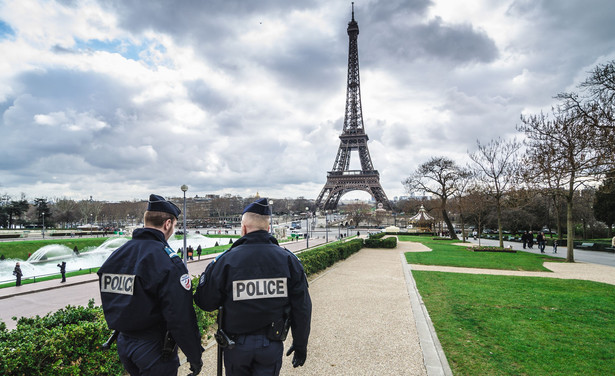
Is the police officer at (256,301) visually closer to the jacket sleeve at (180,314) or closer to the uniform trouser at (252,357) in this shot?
the uniform trouser at (252,357)

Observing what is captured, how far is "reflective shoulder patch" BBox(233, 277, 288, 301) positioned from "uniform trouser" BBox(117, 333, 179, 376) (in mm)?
837

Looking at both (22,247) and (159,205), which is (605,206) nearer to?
(159,205)

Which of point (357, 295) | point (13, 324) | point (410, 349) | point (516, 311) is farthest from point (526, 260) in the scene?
point (13, 324)

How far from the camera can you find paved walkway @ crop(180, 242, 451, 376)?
16.8 ft

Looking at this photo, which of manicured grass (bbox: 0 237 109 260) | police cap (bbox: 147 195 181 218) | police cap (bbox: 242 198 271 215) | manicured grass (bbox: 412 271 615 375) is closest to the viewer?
police cap (bbox: 147 195 181 218)

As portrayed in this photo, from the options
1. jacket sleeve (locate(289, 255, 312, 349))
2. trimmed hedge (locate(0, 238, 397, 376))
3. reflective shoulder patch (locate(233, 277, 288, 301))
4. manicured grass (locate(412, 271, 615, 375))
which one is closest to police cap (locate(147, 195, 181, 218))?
reflective shoulder patch (locate(233, 277, 288, 301))

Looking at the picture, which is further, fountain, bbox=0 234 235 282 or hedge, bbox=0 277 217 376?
fountain, bbox=0 234 235 282

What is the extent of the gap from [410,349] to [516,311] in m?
4.02

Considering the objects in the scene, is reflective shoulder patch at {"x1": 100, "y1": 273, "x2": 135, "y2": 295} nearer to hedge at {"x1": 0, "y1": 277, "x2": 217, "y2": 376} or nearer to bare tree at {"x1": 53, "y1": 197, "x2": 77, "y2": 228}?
hedge at {"x1": 0, "y1": 277, "x2": 217, "y2": 376}

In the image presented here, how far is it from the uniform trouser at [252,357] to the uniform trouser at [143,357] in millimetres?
572

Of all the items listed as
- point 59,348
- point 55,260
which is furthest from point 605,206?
point 55,260

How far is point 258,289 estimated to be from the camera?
9.27ft

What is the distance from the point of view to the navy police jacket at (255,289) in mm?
2795

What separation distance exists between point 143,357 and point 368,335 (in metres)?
4.99
